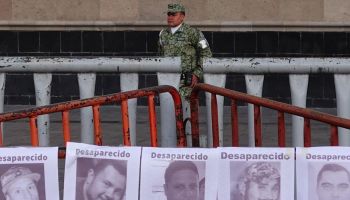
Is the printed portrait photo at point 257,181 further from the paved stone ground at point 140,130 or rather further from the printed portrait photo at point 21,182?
the paved stone ground at point 140,130

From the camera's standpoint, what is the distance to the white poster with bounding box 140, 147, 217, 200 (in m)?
5.57

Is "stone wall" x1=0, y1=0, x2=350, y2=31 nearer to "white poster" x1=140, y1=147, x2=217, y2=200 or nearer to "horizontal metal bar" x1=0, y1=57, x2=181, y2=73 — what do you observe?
"horizontal metal bar" x1=0, y1=57, x2=181, y2=73

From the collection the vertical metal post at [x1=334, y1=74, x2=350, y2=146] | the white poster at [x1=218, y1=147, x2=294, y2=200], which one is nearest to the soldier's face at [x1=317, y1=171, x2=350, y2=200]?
the white poster at [x1=218, y1=147, x2=294, y2=200]

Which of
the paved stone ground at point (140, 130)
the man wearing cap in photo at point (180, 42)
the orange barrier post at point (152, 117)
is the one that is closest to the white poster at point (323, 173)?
the orange barrier post at point (152, 117)

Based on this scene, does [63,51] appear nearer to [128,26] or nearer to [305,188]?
[128,26]

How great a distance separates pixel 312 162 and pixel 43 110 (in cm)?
162

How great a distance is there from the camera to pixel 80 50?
15.3 m

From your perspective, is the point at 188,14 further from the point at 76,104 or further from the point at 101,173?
the point at 101,173

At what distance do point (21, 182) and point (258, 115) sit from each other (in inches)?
62.9

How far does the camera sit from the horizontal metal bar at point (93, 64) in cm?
762

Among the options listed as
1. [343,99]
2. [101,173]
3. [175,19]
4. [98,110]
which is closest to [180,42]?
[175,19]

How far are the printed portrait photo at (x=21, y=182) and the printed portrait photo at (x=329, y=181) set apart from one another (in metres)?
1.42

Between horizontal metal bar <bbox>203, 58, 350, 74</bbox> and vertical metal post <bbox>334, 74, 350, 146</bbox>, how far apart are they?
0.24 ft

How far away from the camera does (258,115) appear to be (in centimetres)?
651
